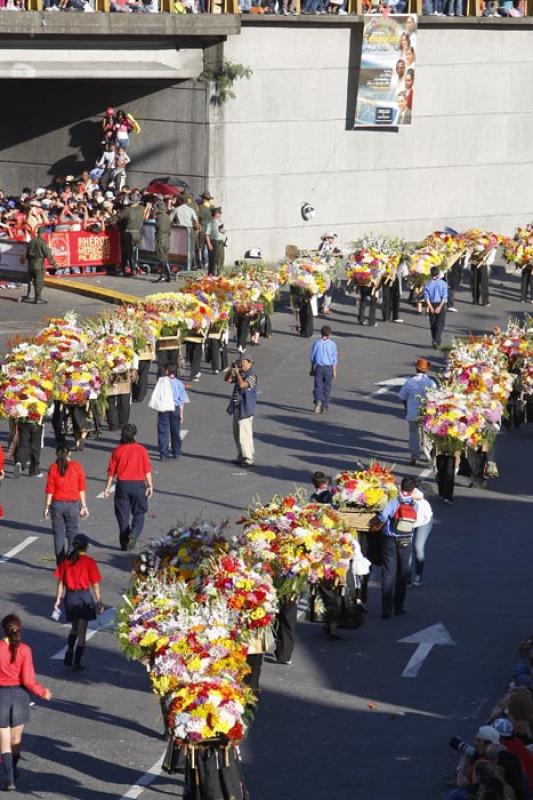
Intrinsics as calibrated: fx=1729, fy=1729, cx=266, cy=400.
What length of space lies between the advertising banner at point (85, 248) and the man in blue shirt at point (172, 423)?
11.9 m

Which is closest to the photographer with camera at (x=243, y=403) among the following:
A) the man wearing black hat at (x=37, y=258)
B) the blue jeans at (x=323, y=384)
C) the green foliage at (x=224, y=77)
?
the blue jeans at (x=323, y=384)

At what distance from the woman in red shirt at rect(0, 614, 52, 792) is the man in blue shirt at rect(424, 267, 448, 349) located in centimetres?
1920

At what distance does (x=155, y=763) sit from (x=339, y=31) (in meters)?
29.1

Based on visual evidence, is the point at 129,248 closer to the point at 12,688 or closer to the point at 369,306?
the point at 369,306

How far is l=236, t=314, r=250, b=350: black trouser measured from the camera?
101 feet

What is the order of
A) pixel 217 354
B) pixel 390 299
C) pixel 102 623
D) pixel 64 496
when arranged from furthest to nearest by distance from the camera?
1. pixel 390 299
2. pixel 217 354
3. pixel 64 496
4. pixel 102 623

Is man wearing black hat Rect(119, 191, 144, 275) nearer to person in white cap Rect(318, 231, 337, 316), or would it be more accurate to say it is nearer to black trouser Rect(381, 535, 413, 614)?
person in white cap Rect(318, 231, 337, 316)

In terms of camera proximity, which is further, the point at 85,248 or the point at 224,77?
the point at 224,77

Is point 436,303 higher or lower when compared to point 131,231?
lower

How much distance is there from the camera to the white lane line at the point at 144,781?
515 inches

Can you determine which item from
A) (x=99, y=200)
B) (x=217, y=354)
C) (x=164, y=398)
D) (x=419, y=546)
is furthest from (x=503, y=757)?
(x=99, y=200)

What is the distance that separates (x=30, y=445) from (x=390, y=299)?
1328 centimetres

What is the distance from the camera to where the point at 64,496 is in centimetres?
1834

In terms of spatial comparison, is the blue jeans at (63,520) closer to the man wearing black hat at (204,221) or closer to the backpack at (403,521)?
the backpack at (403,521)
